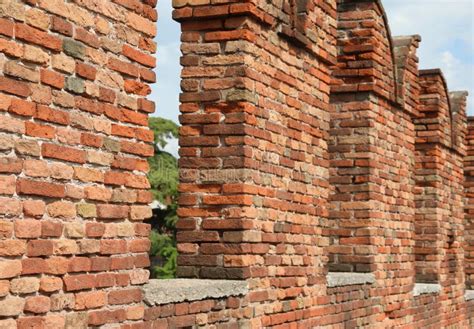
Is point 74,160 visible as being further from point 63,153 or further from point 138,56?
point 138,56

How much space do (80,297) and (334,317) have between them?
361 centimetres

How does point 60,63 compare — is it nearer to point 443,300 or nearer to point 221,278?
point 221,278

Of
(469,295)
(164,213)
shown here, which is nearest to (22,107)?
(469,295)

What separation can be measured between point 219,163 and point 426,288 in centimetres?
532

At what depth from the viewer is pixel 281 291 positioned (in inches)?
262

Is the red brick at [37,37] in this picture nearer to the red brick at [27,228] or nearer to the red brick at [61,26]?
the red brick at [61,26]

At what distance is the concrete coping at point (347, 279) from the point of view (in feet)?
25.5

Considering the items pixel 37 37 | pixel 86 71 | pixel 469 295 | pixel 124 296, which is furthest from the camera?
pixel 469 295

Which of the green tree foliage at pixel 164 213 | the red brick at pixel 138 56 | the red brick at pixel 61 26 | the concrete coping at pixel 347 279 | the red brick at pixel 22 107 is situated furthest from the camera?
the green tree foliage at pixel 164 213

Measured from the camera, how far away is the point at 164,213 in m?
35.6

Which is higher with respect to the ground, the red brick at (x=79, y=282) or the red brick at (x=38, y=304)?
the red brick at (x=79, y=282)

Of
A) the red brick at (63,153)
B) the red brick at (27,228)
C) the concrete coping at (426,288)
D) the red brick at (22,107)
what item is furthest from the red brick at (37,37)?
the concrete coping at (426,288)

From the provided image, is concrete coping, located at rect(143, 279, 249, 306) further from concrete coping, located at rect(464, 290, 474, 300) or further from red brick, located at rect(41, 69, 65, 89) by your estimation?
concrete coping, located at rect(464, 290, 474, 300)

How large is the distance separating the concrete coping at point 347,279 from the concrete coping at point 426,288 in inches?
70.4
